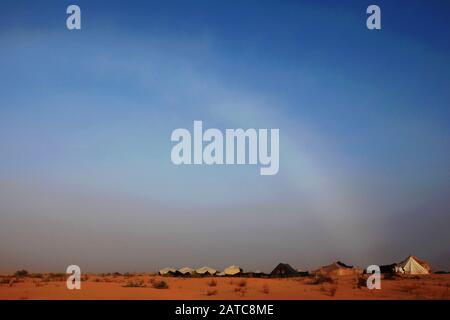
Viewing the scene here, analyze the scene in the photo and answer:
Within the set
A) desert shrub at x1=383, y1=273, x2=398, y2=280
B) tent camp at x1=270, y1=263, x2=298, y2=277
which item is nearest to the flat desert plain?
desert shrub at x1=383, y1=273, x2=398, y2=280

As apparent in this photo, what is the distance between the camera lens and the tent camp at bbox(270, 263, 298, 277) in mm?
24406

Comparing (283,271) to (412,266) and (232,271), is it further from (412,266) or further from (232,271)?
(412,266)

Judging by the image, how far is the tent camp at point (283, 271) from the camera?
961 inches

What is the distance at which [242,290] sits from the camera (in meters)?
18.2

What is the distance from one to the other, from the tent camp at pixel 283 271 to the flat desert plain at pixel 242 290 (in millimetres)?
2633

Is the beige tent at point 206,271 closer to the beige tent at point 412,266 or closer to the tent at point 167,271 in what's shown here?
the tent at point 167,271

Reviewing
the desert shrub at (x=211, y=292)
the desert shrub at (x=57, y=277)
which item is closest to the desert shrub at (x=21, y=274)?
the desert shrub at (x=57, y=277)

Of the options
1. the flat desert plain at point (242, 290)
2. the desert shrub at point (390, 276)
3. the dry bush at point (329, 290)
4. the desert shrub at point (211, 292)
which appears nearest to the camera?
the flat desert plain at point (242, 290)

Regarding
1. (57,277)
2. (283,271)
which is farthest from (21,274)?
(283,271)

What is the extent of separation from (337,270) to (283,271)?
2492mm

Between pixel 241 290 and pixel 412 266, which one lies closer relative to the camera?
pixel 241 290
